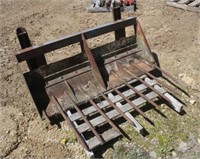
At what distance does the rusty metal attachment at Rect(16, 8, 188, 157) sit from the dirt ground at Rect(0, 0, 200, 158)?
0.23 m

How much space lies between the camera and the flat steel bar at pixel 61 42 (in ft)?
14.3

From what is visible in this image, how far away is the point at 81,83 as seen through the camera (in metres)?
4.75

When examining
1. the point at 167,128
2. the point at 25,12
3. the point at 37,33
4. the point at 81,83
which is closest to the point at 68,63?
the point at 81,83

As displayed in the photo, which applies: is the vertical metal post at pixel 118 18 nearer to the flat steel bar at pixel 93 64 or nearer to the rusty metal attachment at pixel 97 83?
the rusty metal attachment at pixel 97 83

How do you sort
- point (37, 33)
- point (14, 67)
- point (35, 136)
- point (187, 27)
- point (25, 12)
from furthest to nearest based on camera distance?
point (25, 12)
point (37, 33)
point (187, 27)
point (14, 67)
point (35, 136)

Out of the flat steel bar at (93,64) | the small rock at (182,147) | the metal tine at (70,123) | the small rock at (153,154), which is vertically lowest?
the small rock at (182,147)

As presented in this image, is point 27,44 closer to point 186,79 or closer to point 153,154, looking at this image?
point 153,154

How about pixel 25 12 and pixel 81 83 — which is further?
pixel 25 12

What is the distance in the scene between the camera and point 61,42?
181 inches

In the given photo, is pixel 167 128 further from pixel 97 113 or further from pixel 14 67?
pixel 14 67

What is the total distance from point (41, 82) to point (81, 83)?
656 millimetres

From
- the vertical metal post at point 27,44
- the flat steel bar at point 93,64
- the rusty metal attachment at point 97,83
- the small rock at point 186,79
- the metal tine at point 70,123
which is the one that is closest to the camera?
the metal tine at point 70,123

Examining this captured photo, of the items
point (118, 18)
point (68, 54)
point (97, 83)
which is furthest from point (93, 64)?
point (68, 54)

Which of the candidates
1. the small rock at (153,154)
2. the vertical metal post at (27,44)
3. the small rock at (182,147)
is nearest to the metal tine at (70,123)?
the vertical metal post at (27,44)
